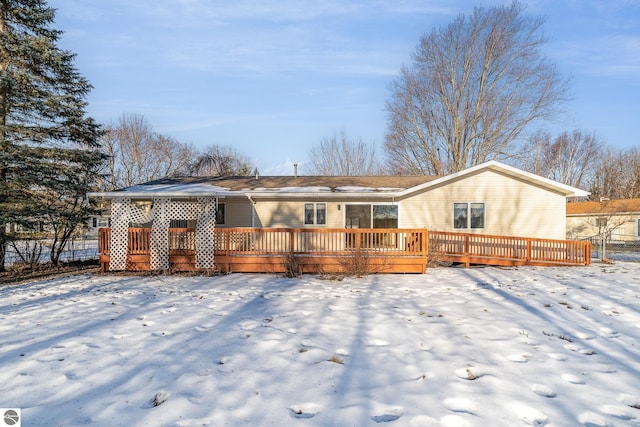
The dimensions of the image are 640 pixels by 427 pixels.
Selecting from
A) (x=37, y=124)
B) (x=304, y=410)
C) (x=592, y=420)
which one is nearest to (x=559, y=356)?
(x=592, y=420)

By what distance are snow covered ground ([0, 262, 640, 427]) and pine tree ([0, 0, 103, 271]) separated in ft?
15.4

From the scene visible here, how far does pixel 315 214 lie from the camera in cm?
1428

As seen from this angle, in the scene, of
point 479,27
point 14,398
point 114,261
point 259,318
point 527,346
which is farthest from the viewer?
point 479,27

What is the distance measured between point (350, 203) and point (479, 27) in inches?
742

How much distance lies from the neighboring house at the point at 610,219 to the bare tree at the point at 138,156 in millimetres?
34977

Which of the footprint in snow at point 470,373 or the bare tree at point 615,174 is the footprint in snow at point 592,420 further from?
the bare tree at point 615,174

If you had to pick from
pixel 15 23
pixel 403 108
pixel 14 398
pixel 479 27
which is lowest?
pixel 14 398

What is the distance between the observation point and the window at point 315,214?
14.3 m

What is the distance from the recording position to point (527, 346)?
430cm

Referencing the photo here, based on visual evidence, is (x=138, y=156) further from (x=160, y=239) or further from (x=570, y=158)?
(x=570, y=158)

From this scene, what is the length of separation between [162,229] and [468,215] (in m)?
10.8

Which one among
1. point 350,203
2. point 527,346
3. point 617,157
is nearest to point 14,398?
point 527,346

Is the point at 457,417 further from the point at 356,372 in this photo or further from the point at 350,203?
the point at 350,203

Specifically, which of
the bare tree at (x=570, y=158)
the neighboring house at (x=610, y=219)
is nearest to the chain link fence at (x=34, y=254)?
the neighboring house at (x=610, y=219)
